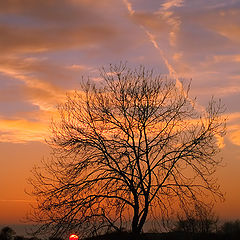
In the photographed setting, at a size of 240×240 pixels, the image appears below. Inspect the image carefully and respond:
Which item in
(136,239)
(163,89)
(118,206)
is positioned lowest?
(136,239)

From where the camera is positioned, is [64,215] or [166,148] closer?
[64,215]

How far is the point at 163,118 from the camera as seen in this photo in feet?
62.6

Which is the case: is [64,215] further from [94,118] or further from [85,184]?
[94,118]

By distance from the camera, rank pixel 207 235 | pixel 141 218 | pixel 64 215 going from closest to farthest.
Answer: pixel 64 215
pixel 141 218
pixel 207 235

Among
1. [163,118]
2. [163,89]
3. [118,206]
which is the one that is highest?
[163,89]

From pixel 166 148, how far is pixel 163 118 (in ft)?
4.57

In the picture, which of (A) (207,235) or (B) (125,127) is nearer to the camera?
(B) (125,127)

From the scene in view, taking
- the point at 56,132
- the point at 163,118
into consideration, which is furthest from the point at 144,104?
the point at 56,132

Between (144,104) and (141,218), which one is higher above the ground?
(144,104)

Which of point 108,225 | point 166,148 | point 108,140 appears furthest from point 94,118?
point 108,225

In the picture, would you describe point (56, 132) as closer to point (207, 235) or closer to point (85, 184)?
point (85, 184)

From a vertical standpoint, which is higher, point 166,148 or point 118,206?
point 166,148

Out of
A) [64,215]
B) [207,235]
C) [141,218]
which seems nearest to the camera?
[64,215]

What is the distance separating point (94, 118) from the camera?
19.2 metres
